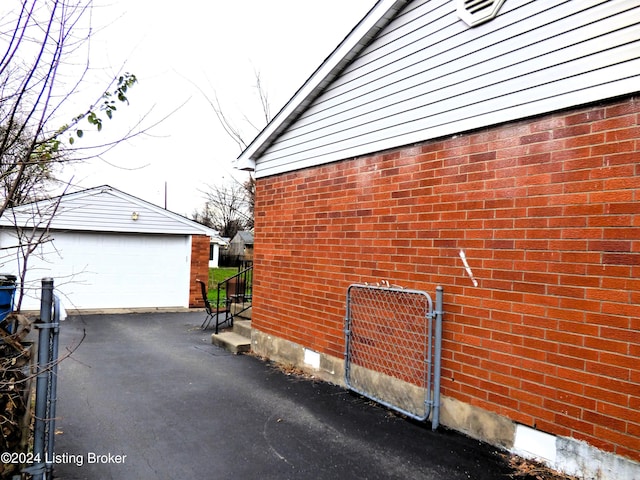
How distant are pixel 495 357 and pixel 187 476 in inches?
107

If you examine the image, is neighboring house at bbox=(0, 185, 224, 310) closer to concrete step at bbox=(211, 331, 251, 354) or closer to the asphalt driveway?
concrete step at bbox=(211, 331, 251, 354)

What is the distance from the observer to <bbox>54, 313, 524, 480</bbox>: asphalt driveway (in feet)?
10.8

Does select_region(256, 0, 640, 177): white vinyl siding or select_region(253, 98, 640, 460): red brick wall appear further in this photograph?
select_region(256, 0, 640, 177): white vinyl siding

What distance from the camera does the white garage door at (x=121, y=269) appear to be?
11.9 meters

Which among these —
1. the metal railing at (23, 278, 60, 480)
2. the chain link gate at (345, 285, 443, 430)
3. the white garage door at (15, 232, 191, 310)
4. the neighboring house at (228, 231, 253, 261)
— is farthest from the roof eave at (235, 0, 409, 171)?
the neighboring house at (228, 231, 253, 261)

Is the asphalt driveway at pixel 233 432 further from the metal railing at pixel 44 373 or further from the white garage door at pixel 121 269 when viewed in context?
the white garage door at pixel 121 269

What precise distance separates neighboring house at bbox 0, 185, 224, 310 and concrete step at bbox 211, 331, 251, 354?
579 cm

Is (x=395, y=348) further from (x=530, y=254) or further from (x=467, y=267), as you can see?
(x=530, y=254)

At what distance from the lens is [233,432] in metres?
3.99

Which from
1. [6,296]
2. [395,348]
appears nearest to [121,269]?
[6,296]

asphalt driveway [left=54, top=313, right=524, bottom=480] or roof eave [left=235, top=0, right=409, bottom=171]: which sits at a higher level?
roof eave [left=235, top=0, right=409, bottom=171]

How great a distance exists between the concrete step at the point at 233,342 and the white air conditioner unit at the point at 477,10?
589 centimetres

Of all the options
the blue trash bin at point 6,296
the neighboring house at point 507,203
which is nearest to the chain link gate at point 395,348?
the neighboring house at point 507,203

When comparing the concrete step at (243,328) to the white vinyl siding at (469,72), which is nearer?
the white vinyl siding at (469,72)
